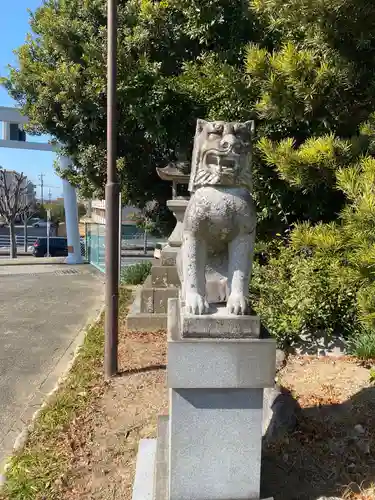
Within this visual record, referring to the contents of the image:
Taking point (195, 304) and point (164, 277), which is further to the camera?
point (164, 277)

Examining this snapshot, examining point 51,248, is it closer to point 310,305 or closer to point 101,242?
point 101,242

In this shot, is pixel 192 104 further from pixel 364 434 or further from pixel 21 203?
pixel 21 203

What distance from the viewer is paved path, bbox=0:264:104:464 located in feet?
13.2

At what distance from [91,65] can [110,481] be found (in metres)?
5.96

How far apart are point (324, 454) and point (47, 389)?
2862 mm

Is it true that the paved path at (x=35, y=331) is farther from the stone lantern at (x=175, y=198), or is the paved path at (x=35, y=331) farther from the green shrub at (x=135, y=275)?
the stone lantern at (x=175, y=198)

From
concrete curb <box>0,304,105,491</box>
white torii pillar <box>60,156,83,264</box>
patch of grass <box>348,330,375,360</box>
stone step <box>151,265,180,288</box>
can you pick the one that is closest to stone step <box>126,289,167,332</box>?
stone step <box>151,265,180,288</box>

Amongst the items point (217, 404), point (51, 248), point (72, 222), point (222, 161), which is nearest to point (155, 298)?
point (217, 404)

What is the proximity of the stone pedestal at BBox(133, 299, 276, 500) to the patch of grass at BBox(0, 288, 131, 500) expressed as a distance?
1.13 m

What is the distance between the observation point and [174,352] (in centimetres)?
206

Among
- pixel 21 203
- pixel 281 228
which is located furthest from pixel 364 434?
pixel 21 203

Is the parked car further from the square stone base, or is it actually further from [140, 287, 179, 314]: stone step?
the square stone base

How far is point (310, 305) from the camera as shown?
15.0 ft

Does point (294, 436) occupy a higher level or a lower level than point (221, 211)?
lower
